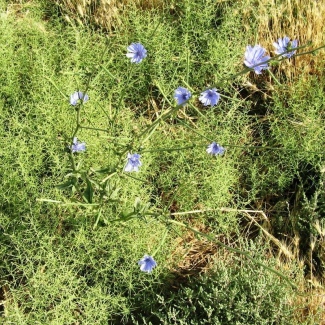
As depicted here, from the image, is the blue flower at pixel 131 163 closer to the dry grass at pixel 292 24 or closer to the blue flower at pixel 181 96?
the blue flower at pixel 181 96

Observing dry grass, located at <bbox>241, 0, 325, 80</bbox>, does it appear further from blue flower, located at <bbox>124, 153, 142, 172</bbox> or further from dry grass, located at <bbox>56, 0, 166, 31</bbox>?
blue flower, located at <bbox>124, 153, 142, 172</bbox>

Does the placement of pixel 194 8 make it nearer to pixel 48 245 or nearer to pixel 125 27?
pixel 125 27

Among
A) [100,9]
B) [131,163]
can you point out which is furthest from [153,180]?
[100,9]

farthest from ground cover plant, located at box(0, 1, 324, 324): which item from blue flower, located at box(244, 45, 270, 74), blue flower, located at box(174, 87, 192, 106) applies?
blue flower, located at box(244, 45, 270, 74)

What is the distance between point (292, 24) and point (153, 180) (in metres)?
1.29

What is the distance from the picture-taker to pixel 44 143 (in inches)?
84.4

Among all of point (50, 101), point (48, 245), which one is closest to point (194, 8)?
point (50, 101)

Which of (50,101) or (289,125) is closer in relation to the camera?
(50,101)

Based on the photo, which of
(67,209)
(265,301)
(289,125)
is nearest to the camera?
(265,301)

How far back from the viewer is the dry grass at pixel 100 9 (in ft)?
8.53

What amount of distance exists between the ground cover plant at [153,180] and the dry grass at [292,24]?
0.03m

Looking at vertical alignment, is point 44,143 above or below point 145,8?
below

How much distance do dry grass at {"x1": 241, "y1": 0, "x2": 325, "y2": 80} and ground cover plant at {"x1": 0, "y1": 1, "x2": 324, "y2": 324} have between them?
3cm

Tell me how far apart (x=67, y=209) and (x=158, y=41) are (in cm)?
112
